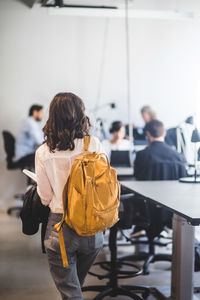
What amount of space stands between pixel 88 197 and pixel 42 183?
251mm

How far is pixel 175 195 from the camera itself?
103 inches

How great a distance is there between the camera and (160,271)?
140 inches

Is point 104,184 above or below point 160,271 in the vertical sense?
above

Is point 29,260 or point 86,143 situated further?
point 29,260

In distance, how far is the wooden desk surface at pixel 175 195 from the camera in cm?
208

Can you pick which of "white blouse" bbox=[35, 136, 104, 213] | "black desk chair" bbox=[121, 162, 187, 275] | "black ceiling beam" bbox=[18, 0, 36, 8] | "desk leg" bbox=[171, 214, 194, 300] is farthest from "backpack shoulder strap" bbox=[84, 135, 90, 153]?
"black ceiling beam" bbox=[18, 0, 36, 8]

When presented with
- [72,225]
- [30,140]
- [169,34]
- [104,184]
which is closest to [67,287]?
[72,225]

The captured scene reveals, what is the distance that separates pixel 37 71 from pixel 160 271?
3.85 metres

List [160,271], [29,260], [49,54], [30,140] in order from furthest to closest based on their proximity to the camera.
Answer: [49,54]
[30,140]
[29,260]
[160,271]

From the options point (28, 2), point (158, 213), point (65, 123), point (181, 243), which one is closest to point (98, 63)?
point (28, 2)

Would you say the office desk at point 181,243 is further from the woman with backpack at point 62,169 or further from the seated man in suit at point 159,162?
the seated man in suit at point 159,162

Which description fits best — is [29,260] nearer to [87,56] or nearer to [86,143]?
[86,143]

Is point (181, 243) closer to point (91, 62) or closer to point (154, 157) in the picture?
point (154, 157)

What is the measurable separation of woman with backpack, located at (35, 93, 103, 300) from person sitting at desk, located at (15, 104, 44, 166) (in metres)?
3.98
